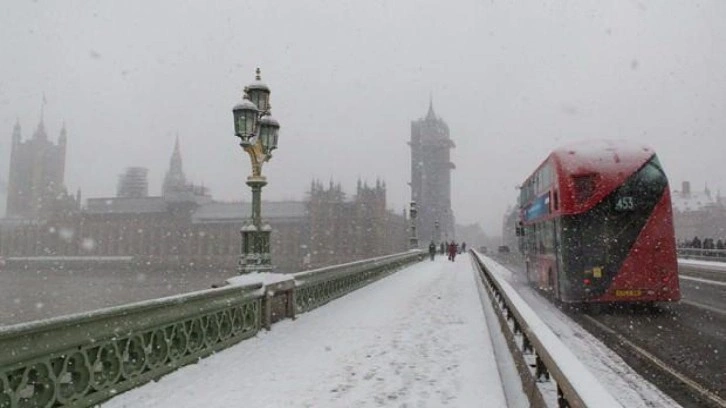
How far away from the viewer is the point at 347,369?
7051 mm

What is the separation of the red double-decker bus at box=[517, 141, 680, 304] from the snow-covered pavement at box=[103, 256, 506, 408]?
3.11 m

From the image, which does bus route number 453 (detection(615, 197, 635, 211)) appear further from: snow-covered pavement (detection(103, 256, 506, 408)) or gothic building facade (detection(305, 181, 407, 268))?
gothic building facade (detection(305, 181, 407, 268))

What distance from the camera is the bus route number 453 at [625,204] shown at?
12.8 metres

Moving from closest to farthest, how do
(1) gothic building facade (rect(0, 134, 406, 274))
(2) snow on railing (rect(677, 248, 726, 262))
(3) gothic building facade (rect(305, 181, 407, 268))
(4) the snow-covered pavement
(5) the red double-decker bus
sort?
1. (4) the snow-covered pavement
2. (5) the red double-decker bus
3. (2) snow on railing (rect(677, 248, 726, 262))
4. (3) gothic building facade (rect(305, 181, 407, 268))
5. (1) gothic building facade (rect(0, 134, 406, 274))

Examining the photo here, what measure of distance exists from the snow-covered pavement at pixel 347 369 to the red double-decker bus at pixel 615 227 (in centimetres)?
311

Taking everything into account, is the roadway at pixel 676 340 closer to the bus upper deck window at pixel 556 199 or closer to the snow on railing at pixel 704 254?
the bus upper deck window at pixel 556 199

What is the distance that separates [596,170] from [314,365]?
28.9 ft

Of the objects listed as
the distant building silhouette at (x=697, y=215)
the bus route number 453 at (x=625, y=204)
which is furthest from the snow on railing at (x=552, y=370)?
the distant building silhouette at (x=697, y=215)

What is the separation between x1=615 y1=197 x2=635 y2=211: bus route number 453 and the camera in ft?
42.1

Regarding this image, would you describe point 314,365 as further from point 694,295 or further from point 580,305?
point 694,295

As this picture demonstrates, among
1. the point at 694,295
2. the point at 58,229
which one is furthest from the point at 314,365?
the point at 58,229

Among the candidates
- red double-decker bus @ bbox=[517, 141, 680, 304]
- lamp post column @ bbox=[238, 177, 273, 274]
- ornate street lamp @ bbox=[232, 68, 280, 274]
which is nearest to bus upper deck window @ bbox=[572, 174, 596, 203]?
red double-decker bus @ bbox=[517, 141, 680, 304]

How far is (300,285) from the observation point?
39.1ft

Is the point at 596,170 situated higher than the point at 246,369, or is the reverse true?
the point at 596,170
